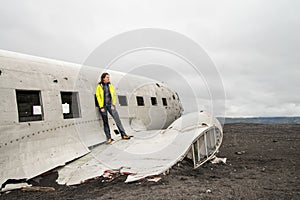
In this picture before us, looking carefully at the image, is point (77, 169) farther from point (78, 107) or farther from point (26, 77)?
point (26, 77)

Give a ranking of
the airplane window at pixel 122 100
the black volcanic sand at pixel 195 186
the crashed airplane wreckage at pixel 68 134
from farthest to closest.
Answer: the airplane window at pixel 122 100 → the crashed airplane wreckage at pixel 68 134 → the black volcanic sand at pixel 195 186

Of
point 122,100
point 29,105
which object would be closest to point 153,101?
point 122,100

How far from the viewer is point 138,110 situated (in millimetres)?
12078

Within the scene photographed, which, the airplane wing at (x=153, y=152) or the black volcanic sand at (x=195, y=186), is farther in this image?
the airplane wing at (x=153, y=152)

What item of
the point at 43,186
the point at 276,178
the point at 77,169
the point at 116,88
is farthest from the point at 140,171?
the point at 116,88

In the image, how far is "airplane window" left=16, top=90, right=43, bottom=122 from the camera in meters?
6.76

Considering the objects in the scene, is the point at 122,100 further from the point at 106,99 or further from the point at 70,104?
the point at 70,104

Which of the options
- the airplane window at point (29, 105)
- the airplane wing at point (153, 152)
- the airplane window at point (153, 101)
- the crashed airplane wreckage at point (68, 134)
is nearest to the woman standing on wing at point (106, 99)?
the crashed airplane wreckage at point (68, 134)

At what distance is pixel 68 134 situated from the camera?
25.8ft

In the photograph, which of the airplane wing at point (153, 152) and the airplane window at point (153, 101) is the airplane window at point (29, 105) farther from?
the airplane window at point (153, 101)

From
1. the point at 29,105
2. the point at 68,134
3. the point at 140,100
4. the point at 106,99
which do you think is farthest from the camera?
the point at 140,100

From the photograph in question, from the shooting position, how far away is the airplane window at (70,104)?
8055mm

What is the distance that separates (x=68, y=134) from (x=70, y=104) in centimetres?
101

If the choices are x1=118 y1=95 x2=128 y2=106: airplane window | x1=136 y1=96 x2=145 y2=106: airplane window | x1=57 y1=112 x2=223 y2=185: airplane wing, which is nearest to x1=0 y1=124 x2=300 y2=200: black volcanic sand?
x1=57 y1=112 x2=223 y2=185: airplane wing
